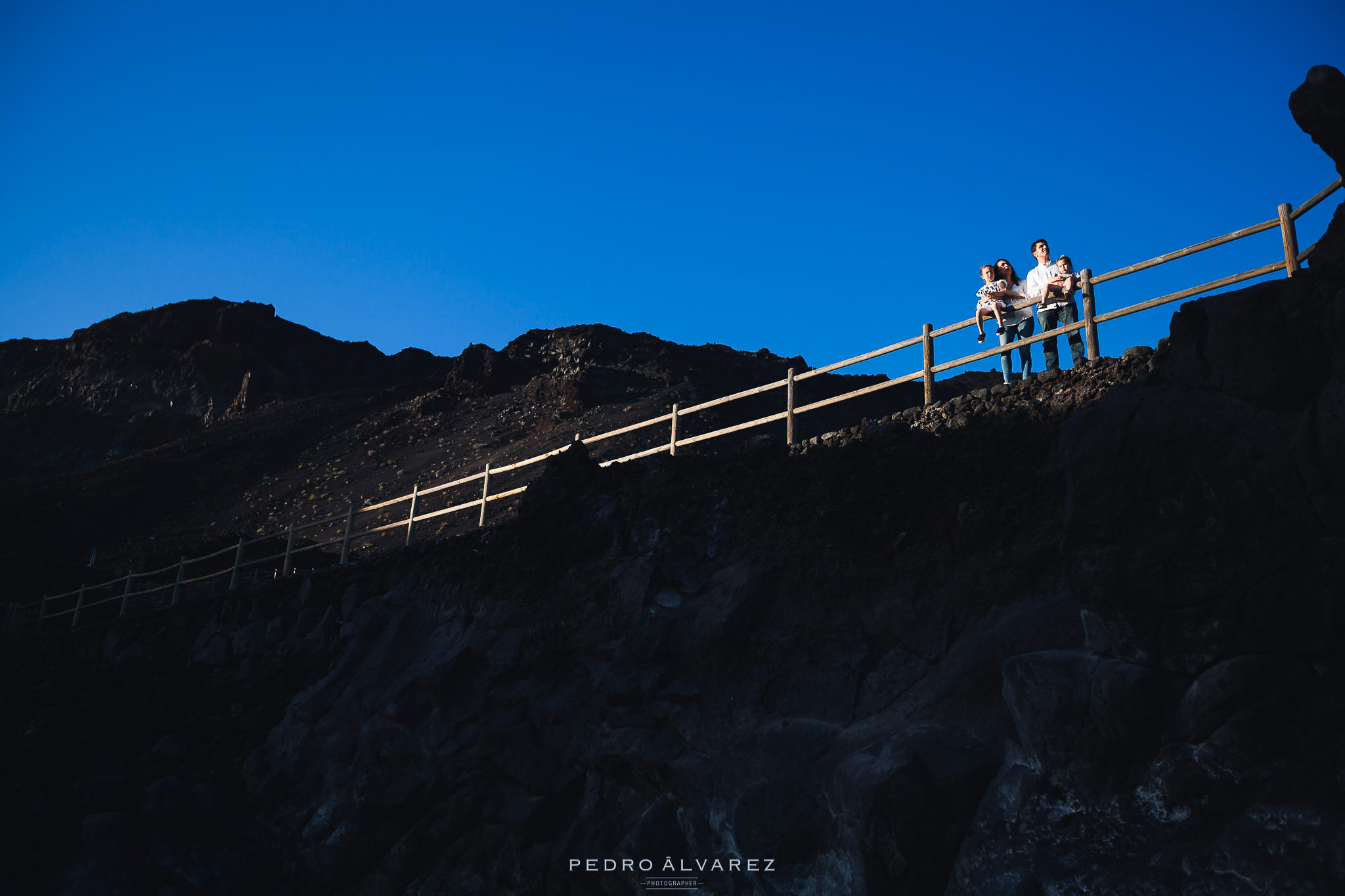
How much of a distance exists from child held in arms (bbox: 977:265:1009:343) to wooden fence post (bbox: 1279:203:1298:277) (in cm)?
276

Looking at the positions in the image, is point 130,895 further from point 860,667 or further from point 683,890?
point 860,667

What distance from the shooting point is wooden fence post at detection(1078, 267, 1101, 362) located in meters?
8.98

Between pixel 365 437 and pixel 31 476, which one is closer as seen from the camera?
pixel 365 437

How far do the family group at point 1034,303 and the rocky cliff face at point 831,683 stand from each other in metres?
0.61

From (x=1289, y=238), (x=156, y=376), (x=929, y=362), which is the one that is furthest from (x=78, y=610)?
(x=156, y=376)

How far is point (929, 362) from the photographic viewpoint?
33.5ft

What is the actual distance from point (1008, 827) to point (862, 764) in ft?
3.95

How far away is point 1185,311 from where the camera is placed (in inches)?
242

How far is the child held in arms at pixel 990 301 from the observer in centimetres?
1018

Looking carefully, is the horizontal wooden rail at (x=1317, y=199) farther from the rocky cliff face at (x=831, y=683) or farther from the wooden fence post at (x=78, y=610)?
the wooden fence post at (x=78, y=610)

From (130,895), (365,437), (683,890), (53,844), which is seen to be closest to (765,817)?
(683,890)

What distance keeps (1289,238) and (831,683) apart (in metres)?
5.27

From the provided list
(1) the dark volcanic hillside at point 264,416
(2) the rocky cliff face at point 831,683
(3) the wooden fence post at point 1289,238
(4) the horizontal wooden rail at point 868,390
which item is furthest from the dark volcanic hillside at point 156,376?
(3) the wooden fence post at point 1289,238

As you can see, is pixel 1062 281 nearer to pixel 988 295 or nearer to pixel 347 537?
pixel 988 295
